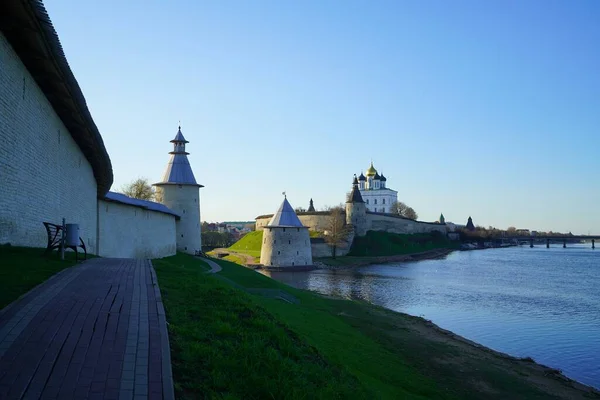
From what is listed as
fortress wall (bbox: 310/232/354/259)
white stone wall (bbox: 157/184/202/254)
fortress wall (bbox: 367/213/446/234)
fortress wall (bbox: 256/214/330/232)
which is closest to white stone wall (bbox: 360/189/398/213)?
fortress wall (bbox: 367/213/446/234)

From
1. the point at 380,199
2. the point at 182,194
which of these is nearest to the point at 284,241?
the point at 182,194

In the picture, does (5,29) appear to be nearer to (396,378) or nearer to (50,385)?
(50,385)

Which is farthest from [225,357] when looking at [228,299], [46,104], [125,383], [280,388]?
[46,104]

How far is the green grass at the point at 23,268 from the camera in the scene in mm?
5594

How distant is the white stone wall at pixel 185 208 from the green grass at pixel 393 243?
27967 millimetres

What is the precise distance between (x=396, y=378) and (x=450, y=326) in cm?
848

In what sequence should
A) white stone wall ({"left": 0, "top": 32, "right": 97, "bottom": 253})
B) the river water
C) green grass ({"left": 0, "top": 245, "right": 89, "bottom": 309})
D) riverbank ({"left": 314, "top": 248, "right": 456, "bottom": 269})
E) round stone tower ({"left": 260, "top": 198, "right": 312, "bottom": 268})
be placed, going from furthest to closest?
riverbank ({"left": 314, "top": 248, "right": 456, "bottom": 269}) → round stone tower ({"left": 260, "top": 198, "right": 312, "bottom": 268}) → the river water → white stone wall ({"left": 0, "top": 32, "right": 97, "bottom": 253}) → green grass ({"left": 0, "top": 245, "right": 89, "bottom": 309})

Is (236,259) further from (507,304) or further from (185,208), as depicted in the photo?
(507,304)

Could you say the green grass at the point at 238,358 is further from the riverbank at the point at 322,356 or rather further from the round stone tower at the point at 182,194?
the round stone tower at the point at 182,194

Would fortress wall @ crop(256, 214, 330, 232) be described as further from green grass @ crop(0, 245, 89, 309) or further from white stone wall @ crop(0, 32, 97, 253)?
green grass @ crop(0, 245, 89, 309)

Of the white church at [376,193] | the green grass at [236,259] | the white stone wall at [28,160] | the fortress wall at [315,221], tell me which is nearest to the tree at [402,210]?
the white church at [376,193]

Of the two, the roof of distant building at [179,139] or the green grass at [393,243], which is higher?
the roof of distant building at [179,139]

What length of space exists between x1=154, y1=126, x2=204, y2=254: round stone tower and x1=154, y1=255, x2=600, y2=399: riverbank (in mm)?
14137

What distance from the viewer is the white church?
292ft
